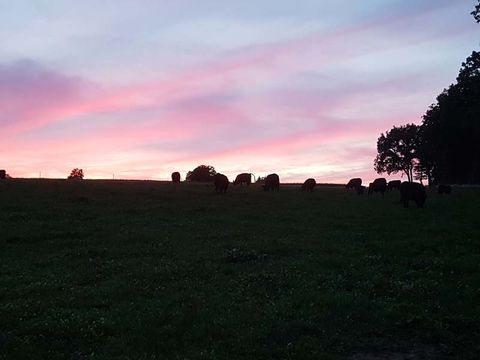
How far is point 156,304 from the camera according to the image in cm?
1398

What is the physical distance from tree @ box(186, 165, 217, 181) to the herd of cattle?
20.3 meters

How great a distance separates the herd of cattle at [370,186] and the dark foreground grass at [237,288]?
11565 millimetres

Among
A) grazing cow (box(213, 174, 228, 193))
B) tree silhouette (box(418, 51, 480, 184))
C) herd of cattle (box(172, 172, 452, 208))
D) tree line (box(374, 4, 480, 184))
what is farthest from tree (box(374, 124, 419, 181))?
grazing cow (box(213, 174, 228, 193))

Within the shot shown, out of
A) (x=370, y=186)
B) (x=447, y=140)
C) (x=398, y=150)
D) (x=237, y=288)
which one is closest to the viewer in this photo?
(x=237, y=288)

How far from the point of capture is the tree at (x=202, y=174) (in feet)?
316

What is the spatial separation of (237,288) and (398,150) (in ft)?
400

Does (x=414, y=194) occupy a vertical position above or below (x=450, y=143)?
below

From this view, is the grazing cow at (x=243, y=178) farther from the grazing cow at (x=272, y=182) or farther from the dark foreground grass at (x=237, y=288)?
the dark foreground grass at (x=237, y=288)

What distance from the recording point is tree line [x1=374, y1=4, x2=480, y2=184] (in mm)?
61594

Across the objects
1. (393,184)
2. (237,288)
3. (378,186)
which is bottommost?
(237,288)

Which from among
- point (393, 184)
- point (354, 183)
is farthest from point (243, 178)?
point (393, 184)

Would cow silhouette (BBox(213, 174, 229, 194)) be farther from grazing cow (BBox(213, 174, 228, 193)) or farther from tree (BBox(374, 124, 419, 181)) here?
tree (BBox(374, 124, 419, 181))

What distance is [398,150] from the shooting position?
131000mm

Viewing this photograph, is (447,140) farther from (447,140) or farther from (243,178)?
(243,178)
